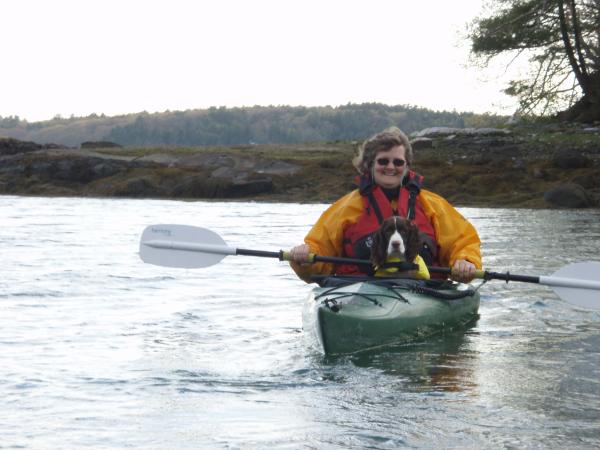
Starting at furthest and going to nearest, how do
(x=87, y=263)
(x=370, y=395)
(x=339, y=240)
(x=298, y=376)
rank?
(x=87, y=263), (x=339, y=240), (x=298, y=376), (x=370, y=395)

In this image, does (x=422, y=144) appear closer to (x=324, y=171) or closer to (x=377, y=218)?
(x=324, y=171)

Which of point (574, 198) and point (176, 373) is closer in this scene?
point (176, 373)

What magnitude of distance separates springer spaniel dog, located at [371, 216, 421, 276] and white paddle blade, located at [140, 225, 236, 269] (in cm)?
154

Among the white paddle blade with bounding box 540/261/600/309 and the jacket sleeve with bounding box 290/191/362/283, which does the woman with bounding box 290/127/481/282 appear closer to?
the jacket sleeve with bounding box 290/191/362/283

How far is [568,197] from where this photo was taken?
65.8 ft

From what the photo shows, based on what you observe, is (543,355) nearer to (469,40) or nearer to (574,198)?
(574,198)

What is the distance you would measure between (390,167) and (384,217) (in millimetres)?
333

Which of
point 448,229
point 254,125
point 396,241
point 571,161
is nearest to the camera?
point 396,241

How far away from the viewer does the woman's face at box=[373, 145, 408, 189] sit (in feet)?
21.9

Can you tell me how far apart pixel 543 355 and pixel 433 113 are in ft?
219

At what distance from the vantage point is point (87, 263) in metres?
11.2

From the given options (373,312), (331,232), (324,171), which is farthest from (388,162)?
(324,171)

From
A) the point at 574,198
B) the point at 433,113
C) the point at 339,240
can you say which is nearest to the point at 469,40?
the point at 574,198

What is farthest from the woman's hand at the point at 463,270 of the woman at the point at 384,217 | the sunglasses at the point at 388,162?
the sunglasses at the point at 388,162
